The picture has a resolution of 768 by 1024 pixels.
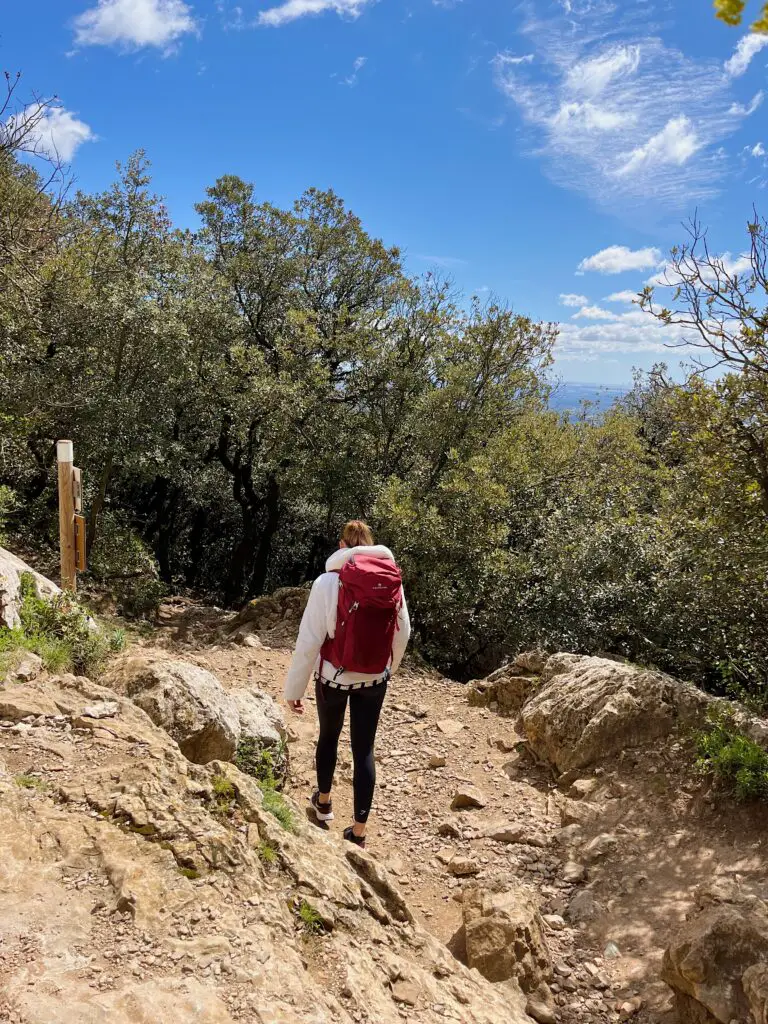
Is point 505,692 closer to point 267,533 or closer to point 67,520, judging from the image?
point 67,520

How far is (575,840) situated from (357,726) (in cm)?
197

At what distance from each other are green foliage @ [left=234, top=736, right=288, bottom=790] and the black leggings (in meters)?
0.67

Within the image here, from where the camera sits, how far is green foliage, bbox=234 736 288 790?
456cm

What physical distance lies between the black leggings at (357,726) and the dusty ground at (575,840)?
695 millimetres

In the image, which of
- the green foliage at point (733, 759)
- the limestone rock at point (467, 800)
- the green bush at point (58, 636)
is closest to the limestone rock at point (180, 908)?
the green bush at point (58, 636)

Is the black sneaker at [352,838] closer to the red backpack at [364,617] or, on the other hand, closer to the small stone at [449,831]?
the small stone at [449,831]

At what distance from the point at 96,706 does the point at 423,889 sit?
244cm

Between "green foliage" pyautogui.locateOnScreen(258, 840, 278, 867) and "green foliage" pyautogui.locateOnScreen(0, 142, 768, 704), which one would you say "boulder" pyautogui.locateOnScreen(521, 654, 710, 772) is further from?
"green foliage" pyautogui.locateOnScreen(258, 840, 278, 867)

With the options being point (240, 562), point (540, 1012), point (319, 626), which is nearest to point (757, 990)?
point (540, 1012)

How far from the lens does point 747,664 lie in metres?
5.88

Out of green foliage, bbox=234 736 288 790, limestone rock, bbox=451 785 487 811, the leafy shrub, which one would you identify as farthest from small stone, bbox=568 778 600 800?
the leafy shrub

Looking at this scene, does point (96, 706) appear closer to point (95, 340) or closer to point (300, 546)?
point (95, 340)

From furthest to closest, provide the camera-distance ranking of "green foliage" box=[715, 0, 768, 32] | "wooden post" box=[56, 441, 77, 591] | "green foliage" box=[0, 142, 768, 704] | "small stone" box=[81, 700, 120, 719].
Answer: "green foliage" box=[0, 142, 768, 704] → "wooden post" box=[56, 441, 77, 591] → "small stone" box=[81, 700, 120, 719] → "green foliage" box=[715, 0, 768, 32]

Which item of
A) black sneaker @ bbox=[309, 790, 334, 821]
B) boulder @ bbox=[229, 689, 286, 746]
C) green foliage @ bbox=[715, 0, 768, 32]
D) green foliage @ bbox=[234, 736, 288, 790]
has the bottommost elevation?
black sneaker @ bbox=[309, 790, 334, 821]
